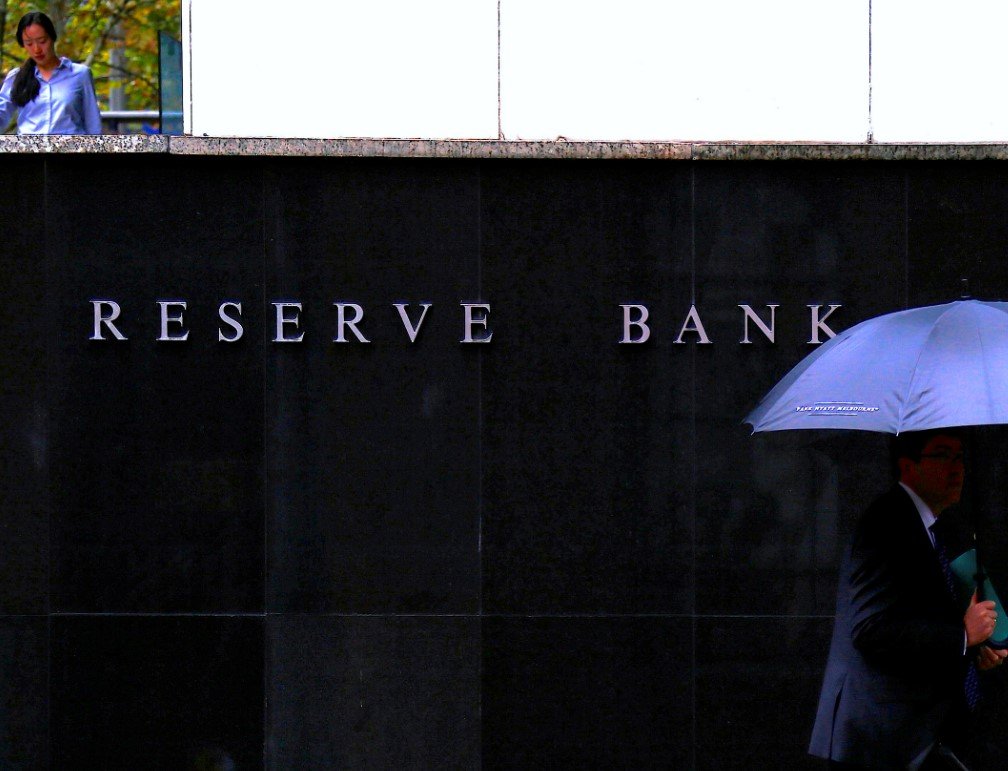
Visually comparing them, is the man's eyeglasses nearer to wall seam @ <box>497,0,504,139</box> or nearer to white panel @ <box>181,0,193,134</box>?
wall seam @ <box>497,0,504,139</box>

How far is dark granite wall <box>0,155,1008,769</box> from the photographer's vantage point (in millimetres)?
7930

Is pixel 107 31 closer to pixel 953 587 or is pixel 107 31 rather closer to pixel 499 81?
pixel 499 81

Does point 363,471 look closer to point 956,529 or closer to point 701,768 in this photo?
point 701,768

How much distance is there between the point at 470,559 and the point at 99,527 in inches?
82.5

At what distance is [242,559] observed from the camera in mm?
7941

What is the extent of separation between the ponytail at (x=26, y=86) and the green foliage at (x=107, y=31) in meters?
6.69

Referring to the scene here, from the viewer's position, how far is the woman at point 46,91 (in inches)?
332

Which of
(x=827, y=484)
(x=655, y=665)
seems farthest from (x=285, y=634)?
(x=827, y=484)

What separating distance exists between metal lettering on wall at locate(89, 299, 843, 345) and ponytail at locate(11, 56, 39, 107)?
1.49m

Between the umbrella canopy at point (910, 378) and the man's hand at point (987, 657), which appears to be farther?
the man's hand at point (987, 657)

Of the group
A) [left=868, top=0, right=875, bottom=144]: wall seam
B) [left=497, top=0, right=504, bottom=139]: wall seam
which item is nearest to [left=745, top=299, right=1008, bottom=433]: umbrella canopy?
[left=868, top=0, right=875, bottom=144]: wall seam

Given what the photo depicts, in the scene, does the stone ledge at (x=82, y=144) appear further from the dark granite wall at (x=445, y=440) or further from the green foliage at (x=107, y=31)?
the green foliage at (x=107, y=31)

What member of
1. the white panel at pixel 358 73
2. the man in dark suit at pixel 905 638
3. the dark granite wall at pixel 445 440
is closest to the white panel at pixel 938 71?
the dark granite wall at pixel 445 440

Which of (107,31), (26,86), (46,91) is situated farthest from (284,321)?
(107,31)
